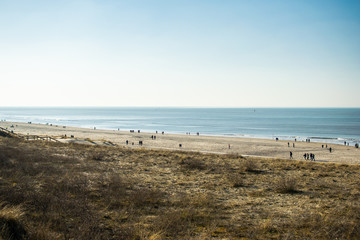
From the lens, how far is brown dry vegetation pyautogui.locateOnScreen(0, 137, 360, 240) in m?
6.78

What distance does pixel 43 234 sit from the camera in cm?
575

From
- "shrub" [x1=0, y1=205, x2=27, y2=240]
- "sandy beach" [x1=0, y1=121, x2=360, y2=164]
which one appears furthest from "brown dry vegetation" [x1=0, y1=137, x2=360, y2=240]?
"sandy beach" [x1=0, y1=121, x2=360, y2=164]

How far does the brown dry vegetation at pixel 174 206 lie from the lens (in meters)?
6.78

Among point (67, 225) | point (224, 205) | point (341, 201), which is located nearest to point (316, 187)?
point (341, 201)

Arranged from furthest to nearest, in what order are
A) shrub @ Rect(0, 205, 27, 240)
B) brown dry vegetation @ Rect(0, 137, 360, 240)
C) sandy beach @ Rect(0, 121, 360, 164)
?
sandy beach @ Rect(0, 121, 360, 164), brown dry vegetation @ Rect(0, 137, 360, 240), shrub @ Rect(0, 205, 27, 240)

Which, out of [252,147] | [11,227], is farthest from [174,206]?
[252,147]

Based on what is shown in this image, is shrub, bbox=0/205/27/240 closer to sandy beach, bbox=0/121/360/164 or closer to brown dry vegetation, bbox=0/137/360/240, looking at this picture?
brown dry vegetation, bbox=0/137/360/240

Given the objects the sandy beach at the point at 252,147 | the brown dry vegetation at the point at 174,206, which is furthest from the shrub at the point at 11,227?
the sandy beach at the point at 252,147

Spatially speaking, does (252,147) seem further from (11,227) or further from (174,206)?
(11,227)

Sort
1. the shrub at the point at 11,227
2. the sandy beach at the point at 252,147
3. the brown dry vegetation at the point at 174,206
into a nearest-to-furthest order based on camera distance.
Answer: the shrub at the point at 11,227
the brown dry vegetation at the point at 174,206
the sandy beach at the point at 252,147

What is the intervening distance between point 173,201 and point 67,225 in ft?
13.0

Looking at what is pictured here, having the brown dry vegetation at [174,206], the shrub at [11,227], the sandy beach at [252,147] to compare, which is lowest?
the sandy beach at [252,147]

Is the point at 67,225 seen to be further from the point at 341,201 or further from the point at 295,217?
the point at 341,201

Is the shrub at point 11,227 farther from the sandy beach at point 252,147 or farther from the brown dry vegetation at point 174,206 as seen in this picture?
the sandy beach at point 252,147
